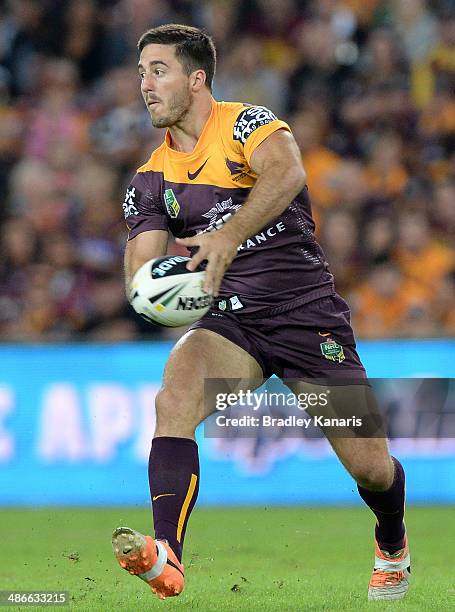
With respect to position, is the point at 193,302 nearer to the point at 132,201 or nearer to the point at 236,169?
the point at 236,169

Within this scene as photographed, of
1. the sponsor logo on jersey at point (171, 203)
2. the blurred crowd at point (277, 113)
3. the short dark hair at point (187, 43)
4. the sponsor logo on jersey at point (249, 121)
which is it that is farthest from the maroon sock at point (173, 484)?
the blurred crowd at point (277, 113)

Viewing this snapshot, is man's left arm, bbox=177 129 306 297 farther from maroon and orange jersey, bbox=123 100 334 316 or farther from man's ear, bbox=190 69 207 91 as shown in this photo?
man's ear, bbox=190 69 207 91

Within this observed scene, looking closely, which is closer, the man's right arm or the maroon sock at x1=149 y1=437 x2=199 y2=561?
the maroon sock at x1=149 y1=437 x2=199 y2=561

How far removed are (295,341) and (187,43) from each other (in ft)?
4.70

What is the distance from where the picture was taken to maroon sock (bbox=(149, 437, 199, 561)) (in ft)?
16.2

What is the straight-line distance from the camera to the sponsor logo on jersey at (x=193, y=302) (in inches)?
193

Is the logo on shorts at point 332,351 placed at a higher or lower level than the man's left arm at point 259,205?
lower

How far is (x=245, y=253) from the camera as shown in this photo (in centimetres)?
561

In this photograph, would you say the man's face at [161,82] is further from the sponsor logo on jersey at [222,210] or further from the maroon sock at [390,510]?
the maroon sock at [390,510]

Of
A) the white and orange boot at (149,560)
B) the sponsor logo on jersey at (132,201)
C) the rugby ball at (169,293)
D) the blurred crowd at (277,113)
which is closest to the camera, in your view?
the white and orange boot at (149,560)

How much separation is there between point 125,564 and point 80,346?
558cm

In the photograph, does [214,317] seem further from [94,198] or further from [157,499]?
[94,198]

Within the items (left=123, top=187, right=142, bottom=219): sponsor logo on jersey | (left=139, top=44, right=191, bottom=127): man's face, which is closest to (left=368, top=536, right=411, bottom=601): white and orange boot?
(left=123, top=187, right=142, bottom=219): sponsor logo on jersey

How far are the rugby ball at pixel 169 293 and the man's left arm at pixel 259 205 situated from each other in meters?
0.08
